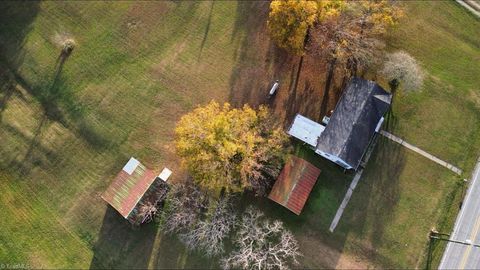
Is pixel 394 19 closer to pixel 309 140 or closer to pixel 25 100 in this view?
pixel 309 140

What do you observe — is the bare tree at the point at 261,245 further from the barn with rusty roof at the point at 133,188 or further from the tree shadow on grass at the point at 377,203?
the barn with rusty roof at the point at 133,188

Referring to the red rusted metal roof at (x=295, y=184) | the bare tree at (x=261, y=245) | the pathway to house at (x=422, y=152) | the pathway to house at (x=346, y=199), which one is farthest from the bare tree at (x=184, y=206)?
the pathway to house at (x=422, y=152)

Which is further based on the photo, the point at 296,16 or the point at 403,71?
the point at 403,71

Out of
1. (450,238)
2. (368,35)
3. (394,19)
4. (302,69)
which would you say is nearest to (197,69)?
(302,69)

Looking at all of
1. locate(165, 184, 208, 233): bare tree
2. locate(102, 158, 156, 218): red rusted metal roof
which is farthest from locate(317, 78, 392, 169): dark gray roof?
locate(102, 158, 156, 218): red rusted metal roof

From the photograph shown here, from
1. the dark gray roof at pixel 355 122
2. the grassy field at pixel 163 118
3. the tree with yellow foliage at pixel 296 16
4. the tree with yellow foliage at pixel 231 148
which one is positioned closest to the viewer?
the tree with yellow foliage at pixel 231 148

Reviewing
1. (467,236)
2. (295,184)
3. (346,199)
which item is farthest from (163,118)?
(467,236)

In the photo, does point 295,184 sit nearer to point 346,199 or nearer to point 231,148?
point 346,199
